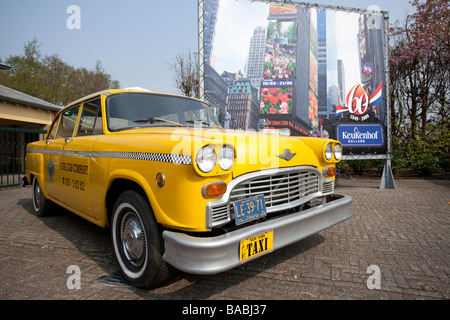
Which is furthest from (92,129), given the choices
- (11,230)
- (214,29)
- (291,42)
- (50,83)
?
(50,83)

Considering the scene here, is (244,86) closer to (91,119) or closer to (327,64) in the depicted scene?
(327,64)

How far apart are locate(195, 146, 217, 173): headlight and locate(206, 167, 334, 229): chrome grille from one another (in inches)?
9.1

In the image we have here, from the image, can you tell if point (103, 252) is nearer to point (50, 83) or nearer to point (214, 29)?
point (214, 29)

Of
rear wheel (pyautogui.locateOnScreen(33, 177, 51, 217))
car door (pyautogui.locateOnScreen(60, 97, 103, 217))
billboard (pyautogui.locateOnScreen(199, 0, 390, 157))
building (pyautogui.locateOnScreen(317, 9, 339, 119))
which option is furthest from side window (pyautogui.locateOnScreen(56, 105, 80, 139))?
building (pyautogui.locateOnScreen(317, 9, 339, 119))

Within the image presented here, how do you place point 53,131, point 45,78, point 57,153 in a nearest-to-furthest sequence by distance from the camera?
point 57,153, point 53,131, point 45,78

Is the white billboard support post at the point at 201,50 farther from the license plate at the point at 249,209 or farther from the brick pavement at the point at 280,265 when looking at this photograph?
the license plate at the point at 249,209

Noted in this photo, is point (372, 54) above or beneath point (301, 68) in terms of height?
above

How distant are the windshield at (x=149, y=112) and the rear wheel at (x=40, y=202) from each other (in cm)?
259

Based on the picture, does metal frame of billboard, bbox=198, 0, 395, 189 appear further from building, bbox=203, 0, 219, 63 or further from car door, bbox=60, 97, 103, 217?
car door, bbox=60, 97, 103, 217

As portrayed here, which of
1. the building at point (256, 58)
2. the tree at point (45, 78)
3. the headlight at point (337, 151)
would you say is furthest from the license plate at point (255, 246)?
the tree at point (45, 78)

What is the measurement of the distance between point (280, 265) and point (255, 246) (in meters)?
0.95

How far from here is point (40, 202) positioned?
465 centimetres

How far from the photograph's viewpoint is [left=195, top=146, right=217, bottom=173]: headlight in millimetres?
1839

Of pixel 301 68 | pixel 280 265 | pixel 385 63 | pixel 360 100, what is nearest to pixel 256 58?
pixel 301 68
